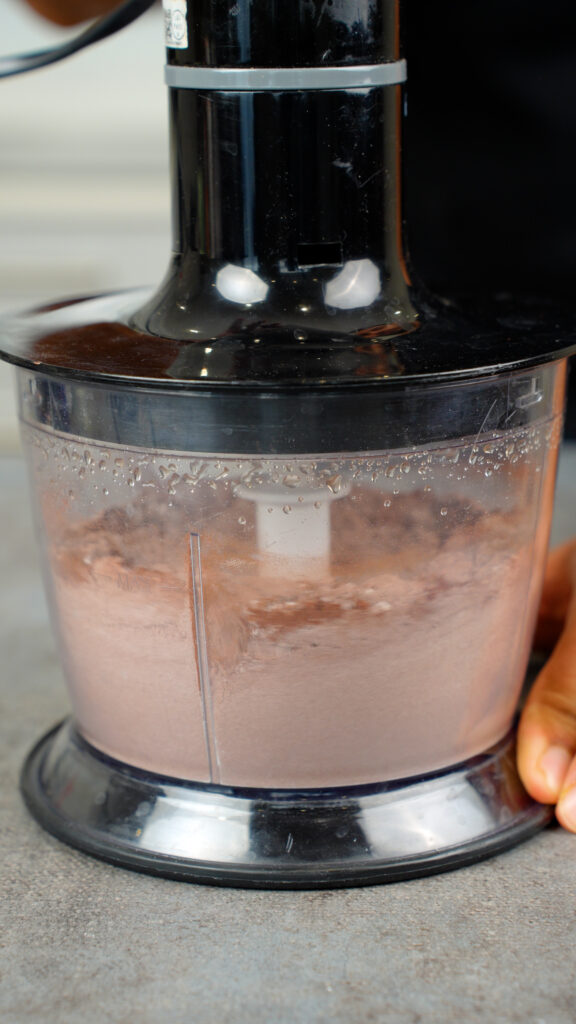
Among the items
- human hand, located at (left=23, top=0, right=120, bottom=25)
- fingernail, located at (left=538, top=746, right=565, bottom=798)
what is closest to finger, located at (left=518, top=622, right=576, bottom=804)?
fingernail, located at (left=538, top=746, right=565, bottom=798)

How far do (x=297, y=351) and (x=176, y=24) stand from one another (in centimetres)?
23

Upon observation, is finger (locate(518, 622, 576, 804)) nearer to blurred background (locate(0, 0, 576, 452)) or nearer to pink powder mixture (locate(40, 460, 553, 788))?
pink powder mixture (locate(40, 460, 553, 788))

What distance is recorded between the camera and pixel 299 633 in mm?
690

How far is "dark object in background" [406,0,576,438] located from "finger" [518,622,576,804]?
0.44 metres

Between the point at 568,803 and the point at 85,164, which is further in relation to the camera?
the point at 85,164

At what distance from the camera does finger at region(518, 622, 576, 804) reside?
0.78 m

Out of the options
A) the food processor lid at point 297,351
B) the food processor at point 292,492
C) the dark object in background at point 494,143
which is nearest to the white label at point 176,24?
the food processor at point 292,492

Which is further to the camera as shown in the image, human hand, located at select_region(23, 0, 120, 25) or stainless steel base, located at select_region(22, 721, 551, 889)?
human hand, located at select_region(23, 0, 120, 25)

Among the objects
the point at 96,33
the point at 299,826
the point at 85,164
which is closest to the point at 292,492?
the point at 299,826

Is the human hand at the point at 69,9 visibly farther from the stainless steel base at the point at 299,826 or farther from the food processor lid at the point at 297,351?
the stainless steel base at the point at 299,826

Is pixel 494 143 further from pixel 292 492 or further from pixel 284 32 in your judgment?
pixel 292 492

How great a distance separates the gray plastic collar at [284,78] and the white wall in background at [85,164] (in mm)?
1517

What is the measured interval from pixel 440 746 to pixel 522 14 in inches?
32.0

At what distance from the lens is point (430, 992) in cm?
62
